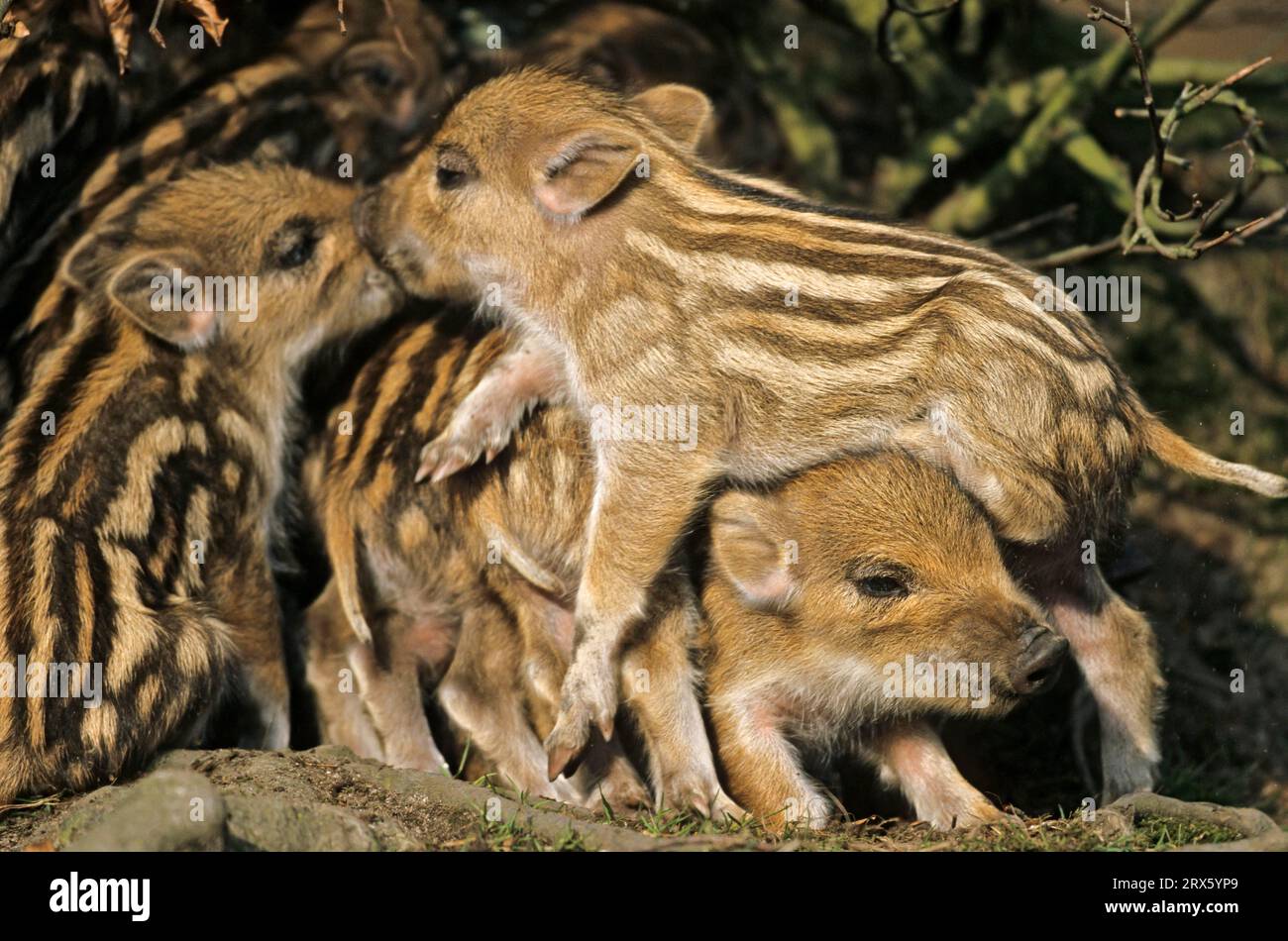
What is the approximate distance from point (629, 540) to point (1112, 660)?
1772mm

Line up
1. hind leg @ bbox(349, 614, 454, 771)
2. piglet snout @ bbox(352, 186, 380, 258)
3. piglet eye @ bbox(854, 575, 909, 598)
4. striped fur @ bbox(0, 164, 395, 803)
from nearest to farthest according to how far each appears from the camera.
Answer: striped fur @ bbox(0, 164, 395, 803) < piglet eye @ bbox(854, 575, 909, 598) < hind leg @ bbox(349, 614, 454, 771) < piglet snout @ bbox(352, 186, 380, 258)

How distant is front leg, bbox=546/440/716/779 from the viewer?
5.22 metres

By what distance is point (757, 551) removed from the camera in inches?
216

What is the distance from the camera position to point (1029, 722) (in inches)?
270

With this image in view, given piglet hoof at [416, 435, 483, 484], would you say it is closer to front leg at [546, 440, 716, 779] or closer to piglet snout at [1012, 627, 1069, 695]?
front leg at [546, 440, 716, 779]

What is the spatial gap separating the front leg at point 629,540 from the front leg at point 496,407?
55cm

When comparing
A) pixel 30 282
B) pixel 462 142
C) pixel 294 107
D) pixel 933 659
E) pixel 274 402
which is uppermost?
pixel 294 107

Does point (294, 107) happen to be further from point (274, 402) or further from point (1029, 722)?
point (1029, 722)

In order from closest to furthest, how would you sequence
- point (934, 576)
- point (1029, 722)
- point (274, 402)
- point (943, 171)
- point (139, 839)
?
point (139, 839) < point (934, 576) < point (274, 402) < point (1029, 722) < point (943, 171)

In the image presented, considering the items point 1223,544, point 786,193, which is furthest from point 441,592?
point 1223,544

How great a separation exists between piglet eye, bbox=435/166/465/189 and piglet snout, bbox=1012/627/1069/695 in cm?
255

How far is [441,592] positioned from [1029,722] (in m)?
2.63

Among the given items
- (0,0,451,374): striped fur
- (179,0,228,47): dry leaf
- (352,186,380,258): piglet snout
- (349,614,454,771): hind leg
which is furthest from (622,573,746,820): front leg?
(179,0,228,47): dry leaf

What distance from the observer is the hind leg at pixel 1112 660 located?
5.62 meters
